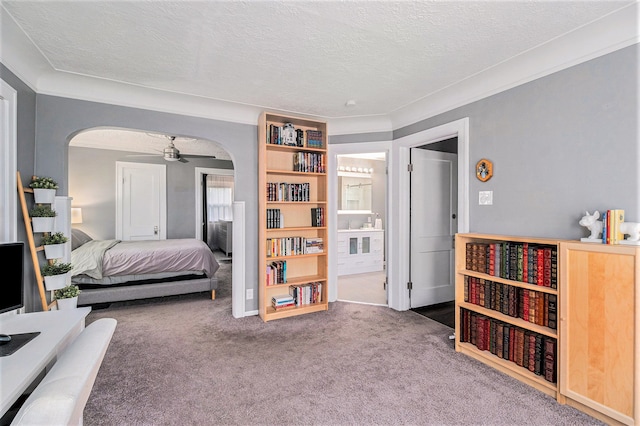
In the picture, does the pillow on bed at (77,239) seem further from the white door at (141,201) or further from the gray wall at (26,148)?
the gray wall at (26,148)

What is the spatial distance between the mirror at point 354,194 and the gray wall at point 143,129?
296cm

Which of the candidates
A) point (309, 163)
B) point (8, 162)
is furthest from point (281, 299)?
point (8, 162)

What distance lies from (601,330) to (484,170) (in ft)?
4.78

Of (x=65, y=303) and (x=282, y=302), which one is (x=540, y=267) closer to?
(x=282, y=302)

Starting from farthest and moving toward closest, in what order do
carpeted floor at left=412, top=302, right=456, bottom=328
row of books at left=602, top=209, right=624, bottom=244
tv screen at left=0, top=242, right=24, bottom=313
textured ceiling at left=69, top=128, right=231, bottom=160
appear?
textured ceiling at left=69, top=128, right=231, bottom=160, carpeted floor at left=412, top=302, right=456, bottom=328, row of books at left=602, top=209, right=624, bottom=244, tv screen at left=0, top=242, right=24, bottom=313

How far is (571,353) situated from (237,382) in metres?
2.27

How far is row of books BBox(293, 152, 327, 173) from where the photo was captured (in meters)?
3.74

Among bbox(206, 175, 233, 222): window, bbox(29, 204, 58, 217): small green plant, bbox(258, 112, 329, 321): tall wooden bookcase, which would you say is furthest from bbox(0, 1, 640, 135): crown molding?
bbox(206, 175, 233, 222): window

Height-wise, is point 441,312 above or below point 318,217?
below

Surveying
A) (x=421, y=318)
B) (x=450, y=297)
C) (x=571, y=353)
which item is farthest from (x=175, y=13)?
(x=450, y=297)

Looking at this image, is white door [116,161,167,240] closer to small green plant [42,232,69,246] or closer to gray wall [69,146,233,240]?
gray wall [69,146,233,240]

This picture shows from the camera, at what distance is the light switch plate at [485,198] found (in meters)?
2.72

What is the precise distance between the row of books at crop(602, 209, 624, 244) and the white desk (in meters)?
2.91

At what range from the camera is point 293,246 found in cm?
371
